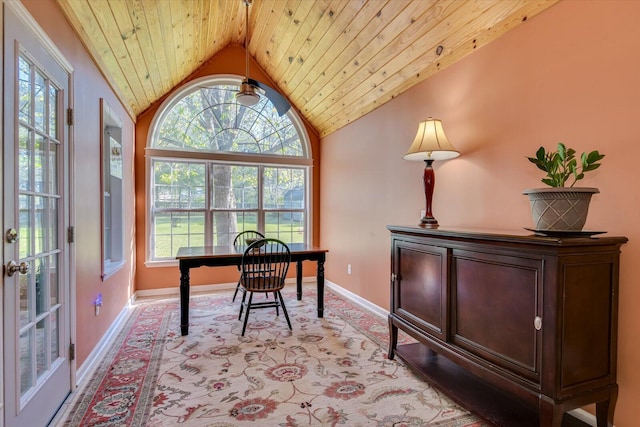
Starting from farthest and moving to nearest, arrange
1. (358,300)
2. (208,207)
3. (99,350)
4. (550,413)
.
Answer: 1. (208,207)
2. (358,300)
3. (99,350)
4. (550,413)

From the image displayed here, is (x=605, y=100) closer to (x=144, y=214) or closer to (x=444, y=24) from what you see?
(x=444, y=24)

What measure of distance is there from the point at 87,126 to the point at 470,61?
2.93 m

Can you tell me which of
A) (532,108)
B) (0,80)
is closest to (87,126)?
(0,80)

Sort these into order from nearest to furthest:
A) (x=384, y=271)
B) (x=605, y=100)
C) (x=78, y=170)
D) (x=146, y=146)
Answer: (x=605, y=100), (x=78, y=170), (x=384, y=271), (x=146, y=146)

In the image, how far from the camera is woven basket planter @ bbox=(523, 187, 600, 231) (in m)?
1.39

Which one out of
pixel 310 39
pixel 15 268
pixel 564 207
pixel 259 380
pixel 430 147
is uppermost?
pixel 310 39

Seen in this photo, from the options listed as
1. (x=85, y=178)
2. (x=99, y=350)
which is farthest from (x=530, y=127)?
(x=99, y=350)

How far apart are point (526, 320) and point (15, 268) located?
2316 millimetres

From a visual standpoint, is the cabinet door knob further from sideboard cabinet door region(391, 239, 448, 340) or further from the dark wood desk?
the dark wood desk

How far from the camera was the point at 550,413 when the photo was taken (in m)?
1.37

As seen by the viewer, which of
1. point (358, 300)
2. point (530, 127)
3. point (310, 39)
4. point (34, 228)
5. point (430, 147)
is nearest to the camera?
point (34, 228)

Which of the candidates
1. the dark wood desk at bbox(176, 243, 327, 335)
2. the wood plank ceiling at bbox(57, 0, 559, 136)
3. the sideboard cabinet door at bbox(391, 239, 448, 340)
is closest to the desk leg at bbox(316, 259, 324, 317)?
the dark wood desk at bbox(176, 243, 327, 335)

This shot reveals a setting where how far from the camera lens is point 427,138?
2344mm

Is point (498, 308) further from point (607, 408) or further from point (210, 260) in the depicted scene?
point (210, 260)
